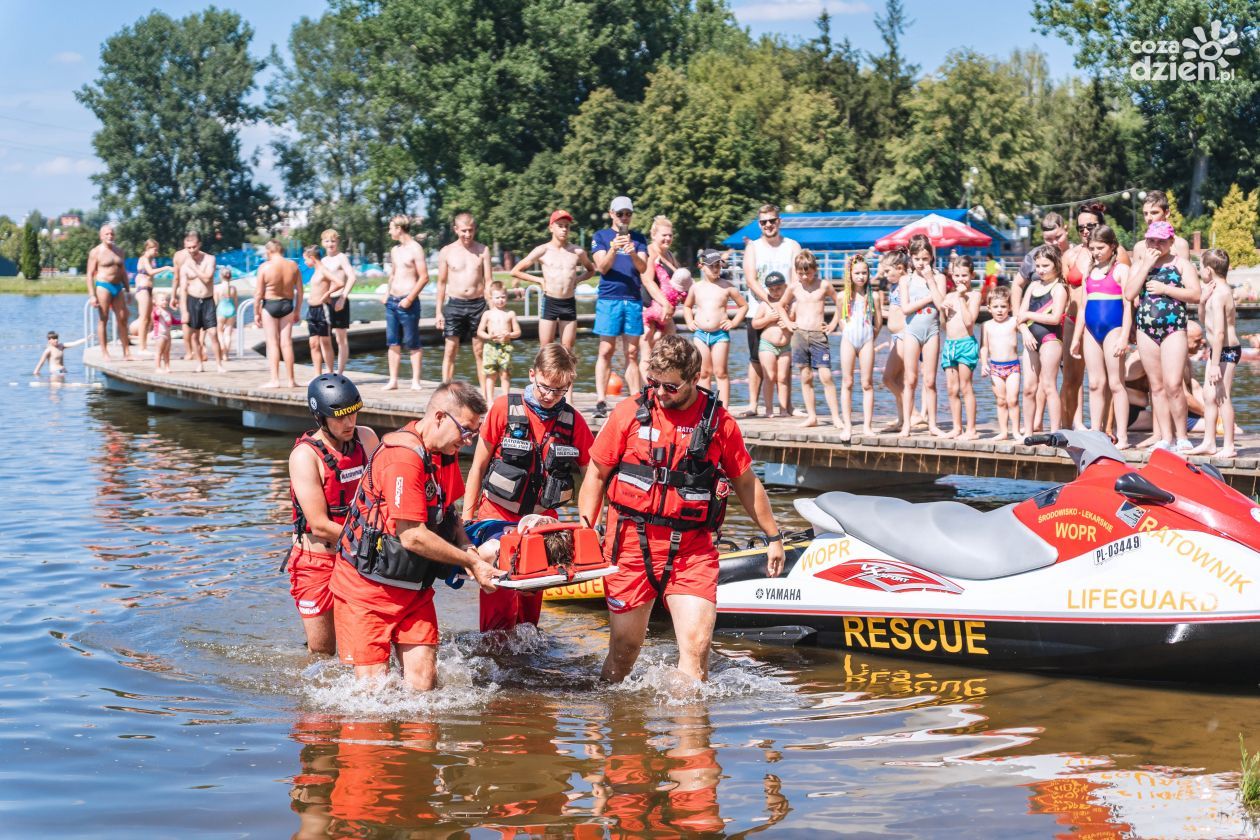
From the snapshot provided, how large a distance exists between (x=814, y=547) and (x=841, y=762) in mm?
2115

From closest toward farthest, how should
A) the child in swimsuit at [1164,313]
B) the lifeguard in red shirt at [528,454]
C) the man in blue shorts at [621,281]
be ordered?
the lifeguard in red shirt at [528,454], the child in swimsuit at [1164,313], the man in blue shorts at [621,281]

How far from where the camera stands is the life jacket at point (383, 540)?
6254 millimetres

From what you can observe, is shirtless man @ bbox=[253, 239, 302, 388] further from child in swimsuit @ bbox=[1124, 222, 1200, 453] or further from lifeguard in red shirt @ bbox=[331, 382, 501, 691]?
lifeguard in red shirt @ bbox=[331, 382, 501, 691]

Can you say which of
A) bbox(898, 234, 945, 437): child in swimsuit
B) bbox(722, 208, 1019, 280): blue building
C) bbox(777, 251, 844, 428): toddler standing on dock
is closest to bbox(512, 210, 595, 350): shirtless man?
bbox(777, 251, 844, 428): toddler standing on dock

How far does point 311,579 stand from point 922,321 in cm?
664

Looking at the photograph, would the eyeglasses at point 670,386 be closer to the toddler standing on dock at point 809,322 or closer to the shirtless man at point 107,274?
the toddler standing on dock at point 809,322

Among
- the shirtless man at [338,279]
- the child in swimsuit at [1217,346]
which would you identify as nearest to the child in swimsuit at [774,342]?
the child in swimsuit at [1217,346]

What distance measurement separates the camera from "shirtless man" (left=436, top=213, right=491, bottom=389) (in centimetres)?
1407

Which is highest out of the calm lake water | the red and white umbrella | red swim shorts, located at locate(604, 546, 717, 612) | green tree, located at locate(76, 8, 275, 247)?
green tree, located at locate(76, 8, 275, 247)

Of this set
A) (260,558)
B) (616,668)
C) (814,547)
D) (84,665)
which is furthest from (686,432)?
(260,558)

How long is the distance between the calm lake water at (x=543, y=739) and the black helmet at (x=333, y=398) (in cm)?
138

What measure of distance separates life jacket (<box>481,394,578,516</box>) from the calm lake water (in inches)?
38.5

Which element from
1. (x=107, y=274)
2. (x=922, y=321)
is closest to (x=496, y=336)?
(x=922, y=321)

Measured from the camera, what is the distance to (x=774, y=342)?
43.7 ft
